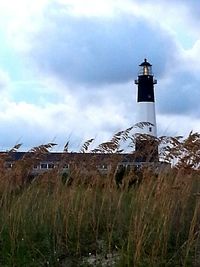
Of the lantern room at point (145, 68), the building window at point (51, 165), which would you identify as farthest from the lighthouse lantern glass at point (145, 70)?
the building window at point (51, 165)

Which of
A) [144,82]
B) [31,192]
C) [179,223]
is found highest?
[144,82]

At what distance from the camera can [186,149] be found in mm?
7535

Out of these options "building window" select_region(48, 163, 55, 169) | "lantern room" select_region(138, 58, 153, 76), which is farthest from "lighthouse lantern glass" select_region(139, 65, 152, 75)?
"building window" select_region(48, 163, 55, 169)

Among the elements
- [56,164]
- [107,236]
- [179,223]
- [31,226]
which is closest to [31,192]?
[56,164]

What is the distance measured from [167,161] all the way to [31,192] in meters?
1.84

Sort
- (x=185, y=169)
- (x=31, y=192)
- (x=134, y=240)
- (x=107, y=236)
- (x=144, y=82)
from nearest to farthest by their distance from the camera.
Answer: (x=134, y=240) → (x=107, y=236) → (x=185, y=169) → (x=31, y=192) → (x=144, y=82)

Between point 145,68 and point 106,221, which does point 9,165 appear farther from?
point 145,68

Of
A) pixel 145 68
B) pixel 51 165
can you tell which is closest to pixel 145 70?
pixel 145 68

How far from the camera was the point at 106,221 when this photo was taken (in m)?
6.98

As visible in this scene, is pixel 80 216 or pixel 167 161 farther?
pixel 167 161

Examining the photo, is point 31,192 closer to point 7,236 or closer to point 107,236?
point 7,236

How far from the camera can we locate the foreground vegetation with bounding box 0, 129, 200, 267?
20.5ft

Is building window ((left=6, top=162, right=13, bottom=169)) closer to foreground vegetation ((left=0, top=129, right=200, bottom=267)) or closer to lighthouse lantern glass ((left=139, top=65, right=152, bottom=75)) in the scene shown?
foreground vegetation ((left=0, top=129, right=200, bottom=267))

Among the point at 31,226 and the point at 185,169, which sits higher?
the point at 185,169
